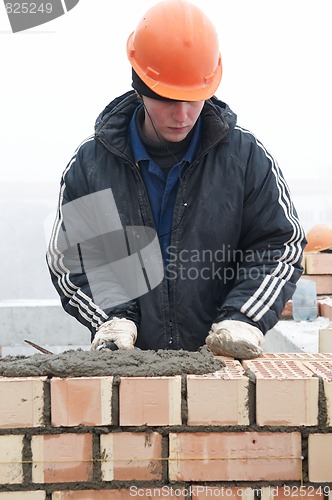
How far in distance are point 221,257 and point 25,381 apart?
1.17 m

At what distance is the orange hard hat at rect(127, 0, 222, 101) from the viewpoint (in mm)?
2510

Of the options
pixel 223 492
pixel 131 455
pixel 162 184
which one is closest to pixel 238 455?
pixel 223 492

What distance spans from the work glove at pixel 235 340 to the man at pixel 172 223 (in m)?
0.07

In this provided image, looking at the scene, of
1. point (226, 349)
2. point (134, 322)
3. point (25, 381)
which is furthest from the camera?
point (134, 322)

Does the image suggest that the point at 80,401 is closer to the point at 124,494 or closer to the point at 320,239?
the point at 124,494

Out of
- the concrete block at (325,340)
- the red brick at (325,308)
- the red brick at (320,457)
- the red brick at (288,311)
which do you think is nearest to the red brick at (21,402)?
the red brick at (320,457)

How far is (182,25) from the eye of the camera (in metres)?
2.50

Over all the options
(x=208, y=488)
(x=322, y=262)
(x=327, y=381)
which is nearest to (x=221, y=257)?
(x=327, y=381)

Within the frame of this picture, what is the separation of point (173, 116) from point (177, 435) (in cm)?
135

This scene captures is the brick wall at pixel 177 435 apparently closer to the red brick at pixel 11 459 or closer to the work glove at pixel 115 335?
the red brick at pixel 11 459

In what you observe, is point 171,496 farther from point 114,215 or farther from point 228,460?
point 114,215

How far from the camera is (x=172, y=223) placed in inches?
108

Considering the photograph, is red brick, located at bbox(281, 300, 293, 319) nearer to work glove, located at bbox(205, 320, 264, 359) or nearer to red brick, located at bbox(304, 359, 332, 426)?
work glove, located at bbox(205, 320, 264, 359)

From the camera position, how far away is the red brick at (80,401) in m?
1.99
